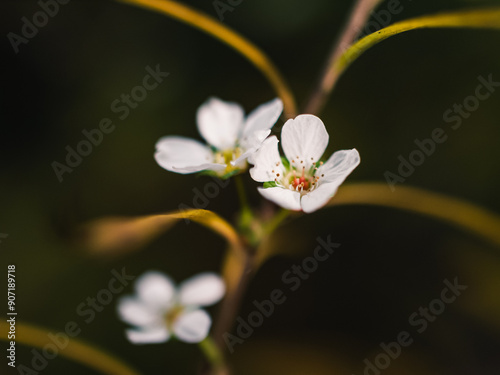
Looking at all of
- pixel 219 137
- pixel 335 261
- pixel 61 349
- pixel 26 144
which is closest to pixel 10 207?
pixel 26 144

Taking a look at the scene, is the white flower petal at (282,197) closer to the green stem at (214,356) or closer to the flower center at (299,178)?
the flower center at (299,178)

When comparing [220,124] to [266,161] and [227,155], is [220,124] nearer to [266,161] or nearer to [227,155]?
[227,155]

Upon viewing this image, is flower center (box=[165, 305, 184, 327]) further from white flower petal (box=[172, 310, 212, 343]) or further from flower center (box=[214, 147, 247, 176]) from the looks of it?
flower center (box=[214, 147, 247, 176])

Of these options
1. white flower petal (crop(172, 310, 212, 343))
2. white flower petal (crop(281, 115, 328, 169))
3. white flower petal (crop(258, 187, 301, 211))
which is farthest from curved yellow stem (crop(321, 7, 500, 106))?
white flower petal (crop(172, 310, 212, 343))

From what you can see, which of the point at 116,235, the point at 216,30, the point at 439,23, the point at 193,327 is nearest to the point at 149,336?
the point at 193,327

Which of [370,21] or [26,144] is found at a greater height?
[370,21]

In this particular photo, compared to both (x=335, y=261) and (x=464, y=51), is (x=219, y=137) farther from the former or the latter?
(x=464, y=51)
